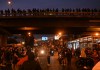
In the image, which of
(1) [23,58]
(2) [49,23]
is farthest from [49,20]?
(1) [23,58]

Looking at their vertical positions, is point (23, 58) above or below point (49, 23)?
below

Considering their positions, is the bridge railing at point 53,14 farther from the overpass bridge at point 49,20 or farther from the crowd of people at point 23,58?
the crowd of people at point 23,58

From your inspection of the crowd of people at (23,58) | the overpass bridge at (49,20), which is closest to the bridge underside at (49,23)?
the overpass bridge at (49,20)

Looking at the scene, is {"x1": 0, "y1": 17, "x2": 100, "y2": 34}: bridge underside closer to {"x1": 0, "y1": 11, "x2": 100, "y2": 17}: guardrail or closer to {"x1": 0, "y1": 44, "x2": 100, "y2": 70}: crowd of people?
{"x1": 0, "y1": 11, "x2": 100, "y2": 17}: guardrail

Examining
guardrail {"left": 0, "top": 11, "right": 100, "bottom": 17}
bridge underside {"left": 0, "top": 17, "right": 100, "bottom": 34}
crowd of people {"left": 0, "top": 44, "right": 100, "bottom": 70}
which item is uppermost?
guardrail {"left": 0, "top": 11, "right": 100, "bottom": 17}

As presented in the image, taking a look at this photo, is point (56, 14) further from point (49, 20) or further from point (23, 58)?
point (23, 58)

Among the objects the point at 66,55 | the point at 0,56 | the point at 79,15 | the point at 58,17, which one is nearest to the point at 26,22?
the point at 58,17

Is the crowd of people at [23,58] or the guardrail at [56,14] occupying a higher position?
the guardrail at [56,14]

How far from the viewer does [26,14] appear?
6188 centimetres

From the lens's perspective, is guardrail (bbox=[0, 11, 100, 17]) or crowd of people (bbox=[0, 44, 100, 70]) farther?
guardrail (bbox=[0, 11, 100, 17])

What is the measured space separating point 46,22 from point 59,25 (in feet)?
8.92

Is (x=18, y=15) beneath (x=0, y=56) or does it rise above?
above

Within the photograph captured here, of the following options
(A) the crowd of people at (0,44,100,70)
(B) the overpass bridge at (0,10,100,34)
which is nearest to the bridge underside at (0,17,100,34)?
(B) the overpass bridge at (0,10,100,34)

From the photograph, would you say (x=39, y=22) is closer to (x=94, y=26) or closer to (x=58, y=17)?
(x=58, y=17)
